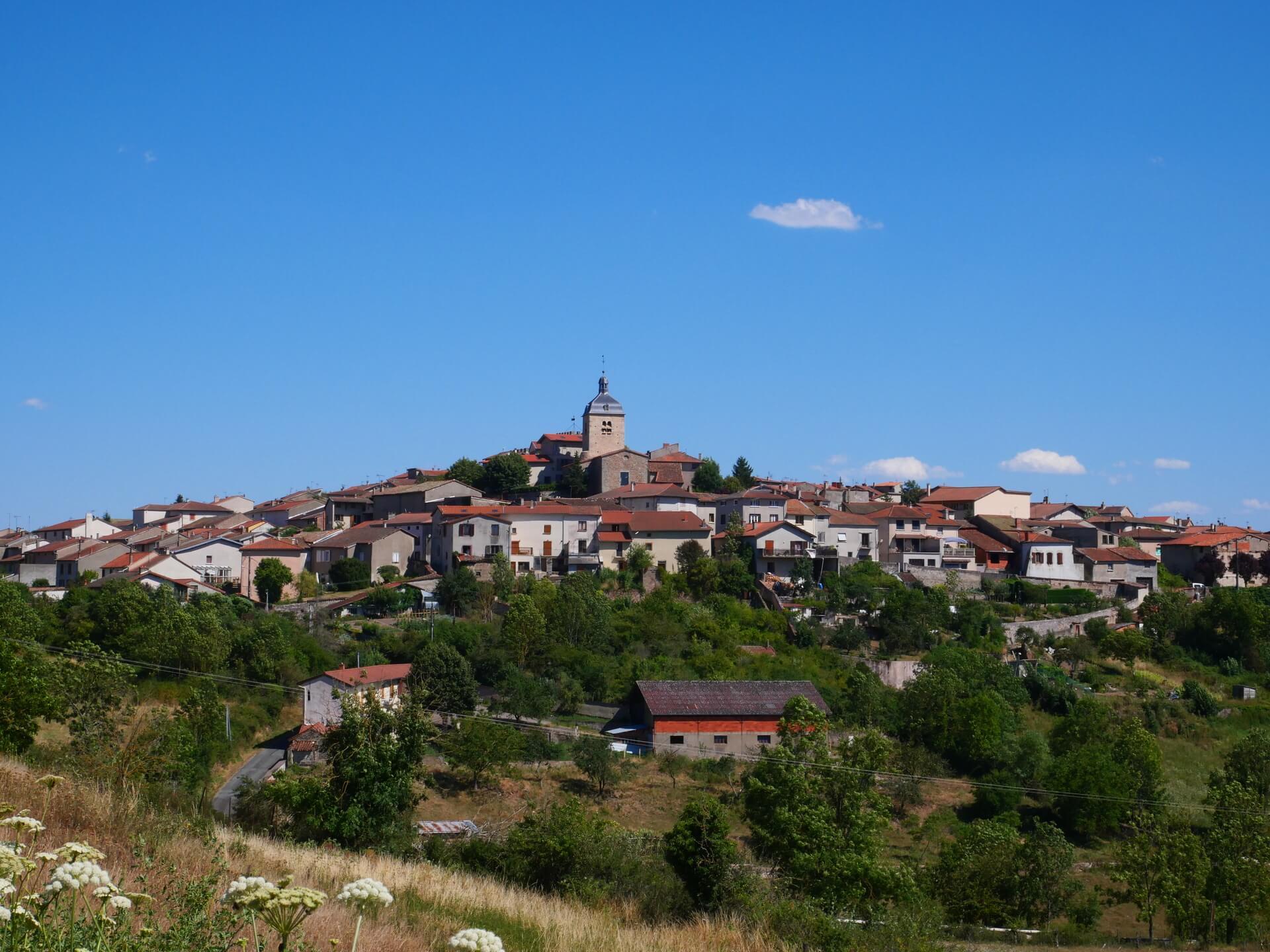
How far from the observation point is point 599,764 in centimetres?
2970

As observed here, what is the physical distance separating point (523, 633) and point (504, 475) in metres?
25.4

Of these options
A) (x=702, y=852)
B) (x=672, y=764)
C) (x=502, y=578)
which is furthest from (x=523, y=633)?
(x=702, y=852)

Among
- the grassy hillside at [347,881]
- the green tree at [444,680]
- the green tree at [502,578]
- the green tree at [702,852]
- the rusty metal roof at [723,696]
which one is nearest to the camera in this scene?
the grassy hillside at [347,881]

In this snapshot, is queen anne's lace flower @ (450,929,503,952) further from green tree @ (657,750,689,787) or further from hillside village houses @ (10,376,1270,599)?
hillside village houses @ (10,376,1270,599)

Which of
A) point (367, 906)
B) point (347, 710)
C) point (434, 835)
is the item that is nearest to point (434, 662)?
A: point (434, 835)

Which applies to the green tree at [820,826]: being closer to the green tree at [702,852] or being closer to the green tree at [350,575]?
the green tree at [702,852]

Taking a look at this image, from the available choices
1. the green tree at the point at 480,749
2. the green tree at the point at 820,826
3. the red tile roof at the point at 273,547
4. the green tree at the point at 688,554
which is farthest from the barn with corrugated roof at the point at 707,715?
the red tile roof at the point at 273,547

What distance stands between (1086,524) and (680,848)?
46695mm

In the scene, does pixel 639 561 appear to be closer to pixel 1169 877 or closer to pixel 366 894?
pixel 1169 877

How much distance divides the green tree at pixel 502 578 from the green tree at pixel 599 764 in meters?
14.7

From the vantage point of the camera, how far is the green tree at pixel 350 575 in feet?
158

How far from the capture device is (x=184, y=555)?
48.5 metres

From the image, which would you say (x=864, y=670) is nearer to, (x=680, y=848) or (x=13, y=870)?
(x=680, y=848)

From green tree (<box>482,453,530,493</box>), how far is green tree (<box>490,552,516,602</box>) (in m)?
16.2
